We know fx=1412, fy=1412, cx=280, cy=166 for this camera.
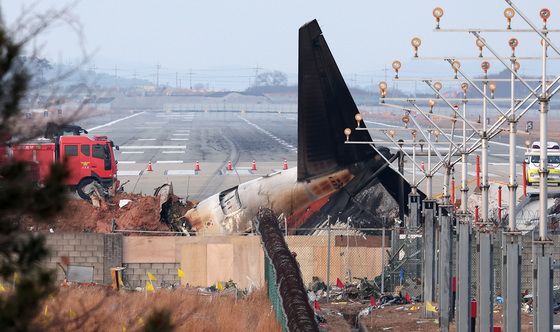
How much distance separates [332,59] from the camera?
45.8 m

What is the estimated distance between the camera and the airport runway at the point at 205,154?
69500 millimetres

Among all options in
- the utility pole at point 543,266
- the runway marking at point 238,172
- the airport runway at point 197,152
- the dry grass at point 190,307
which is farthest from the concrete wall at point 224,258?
the runway marking at point 238,172

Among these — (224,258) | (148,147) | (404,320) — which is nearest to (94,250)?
(224,258)

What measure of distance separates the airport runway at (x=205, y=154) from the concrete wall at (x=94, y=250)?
3235mm

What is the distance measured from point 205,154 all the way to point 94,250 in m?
59.2

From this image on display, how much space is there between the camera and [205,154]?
95.9 meters

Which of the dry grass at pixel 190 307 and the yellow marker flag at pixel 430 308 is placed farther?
the yellow marker flag at pixel 430 308

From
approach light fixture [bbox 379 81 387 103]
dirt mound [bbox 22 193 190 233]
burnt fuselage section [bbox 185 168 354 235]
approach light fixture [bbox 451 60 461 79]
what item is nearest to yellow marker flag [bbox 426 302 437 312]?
approach light fixture [bbox 379 81 387 103]

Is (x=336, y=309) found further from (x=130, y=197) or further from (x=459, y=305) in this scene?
(x=130, y=197)

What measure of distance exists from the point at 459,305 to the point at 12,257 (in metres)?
15.9

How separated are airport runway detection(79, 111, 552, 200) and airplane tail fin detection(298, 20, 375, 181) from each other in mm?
518

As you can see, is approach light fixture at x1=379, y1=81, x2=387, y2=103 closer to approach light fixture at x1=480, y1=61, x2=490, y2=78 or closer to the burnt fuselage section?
approach light fixture at x1=480, y1=61, x2=490, y2=78

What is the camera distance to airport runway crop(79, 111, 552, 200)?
6950 cm

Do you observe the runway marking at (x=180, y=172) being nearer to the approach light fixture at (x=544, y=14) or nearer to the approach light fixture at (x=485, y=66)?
the approach light fixture at (x=485, y=66)
